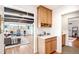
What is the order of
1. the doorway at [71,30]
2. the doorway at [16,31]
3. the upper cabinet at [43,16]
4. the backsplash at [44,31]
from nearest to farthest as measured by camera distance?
the doorway at [16,31]
the doorway at [71,30]
the upper cabinet at [43,16]
the backsplash at [44,31]

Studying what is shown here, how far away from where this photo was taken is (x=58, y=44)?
2.16 metres

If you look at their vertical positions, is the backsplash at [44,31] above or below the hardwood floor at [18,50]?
above

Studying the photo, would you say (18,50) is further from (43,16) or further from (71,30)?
(71,30)

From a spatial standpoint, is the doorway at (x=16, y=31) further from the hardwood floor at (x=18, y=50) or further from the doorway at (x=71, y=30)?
the doorway at (x=71, y=30)

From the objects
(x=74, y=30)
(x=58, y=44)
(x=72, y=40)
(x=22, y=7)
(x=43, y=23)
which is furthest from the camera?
(x=43, y=23)

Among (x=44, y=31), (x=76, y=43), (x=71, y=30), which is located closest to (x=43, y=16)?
(x=44, y=31)

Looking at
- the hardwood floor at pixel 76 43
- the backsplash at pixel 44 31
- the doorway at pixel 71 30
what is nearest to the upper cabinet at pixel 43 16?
the backsplash at pixel 44 31

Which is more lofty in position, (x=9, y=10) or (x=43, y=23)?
(x=9, y=10)

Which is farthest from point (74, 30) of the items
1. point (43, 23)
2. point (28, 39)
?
point (28, 39)

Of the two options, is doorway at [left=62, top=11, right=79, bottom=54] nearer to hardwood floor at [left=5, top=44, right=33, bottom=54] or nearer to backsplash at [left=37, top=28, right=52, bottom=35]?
backsplash at [left=37, top=28, right=52, bottom=35]

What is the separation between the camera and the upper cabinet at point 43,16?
80.1 inches
